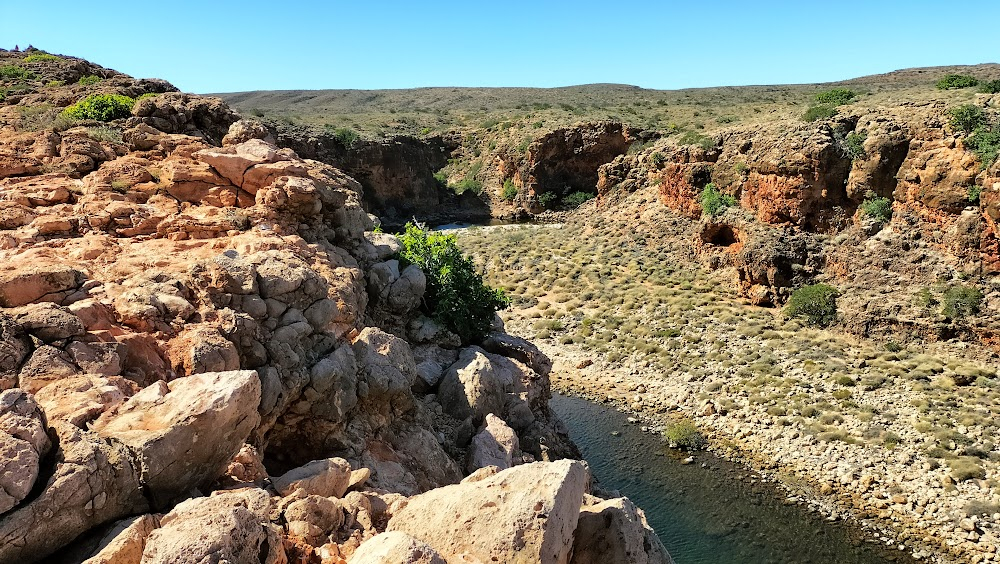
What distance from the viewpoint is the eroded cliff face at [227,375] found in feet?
20.5

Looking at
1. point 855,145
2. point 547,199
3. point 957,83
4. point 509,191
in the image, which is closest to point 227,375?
point 855,145

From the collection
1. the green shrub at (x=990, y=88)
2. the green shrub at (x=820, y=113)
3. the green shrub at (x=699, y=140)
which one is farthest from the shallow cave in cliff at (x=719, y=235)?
the green shrub at (x=990, y=88)

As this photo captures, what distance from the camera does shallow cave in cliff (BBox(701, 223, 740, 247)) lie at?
37.7 meters

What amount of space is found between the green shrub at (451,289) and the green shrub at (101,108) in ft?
29.7

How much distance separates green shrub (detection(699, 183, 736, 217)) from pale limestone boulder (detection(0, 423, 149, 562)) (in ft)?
121

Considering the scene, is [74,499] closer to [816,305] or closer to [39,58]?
[39,58]

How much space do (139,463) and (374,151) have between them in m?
67.3

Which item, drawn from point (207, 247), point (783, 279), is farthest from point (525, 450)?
point (783, 279)

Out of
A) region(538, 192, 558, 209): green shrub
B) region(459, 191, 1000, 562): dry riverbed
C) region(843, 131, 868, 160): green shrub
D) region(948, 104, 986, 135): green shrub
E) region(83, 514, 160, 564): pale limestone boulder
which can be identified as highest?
region(948, 104, 986, 135): green shrub

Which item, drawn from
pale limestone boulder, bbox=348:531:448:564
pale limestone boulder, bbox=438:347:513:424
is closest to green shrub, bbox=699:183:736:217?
pale limestone boulder, bbox=438:347:513:424

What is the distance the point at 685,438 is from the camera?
2338 cm

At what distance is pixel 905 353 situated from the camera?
1019 inches

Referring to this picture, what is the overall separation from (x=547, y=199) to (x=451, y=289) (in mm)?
45630

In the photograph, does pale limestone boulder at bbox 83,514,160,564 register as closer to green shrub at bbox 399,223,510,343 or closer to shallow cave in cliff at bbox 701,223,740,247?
green shrub at bbox 399,223,510,343
